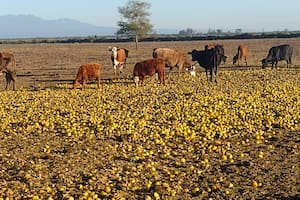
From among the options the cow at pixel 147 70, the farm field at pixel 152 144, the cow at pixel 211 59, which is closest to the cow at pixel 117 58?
the cow at pixel 211 59

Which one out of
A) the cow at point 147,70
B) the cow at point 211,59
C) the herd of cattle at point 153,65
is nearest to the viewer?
the herd of cattle at point 153,65

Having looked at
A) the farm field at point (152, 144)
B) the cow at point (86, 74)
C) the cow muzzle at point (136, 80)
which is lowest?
the farm field at point (152, 144)

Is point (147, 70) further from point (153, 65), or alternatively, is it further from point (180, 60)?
point (180, 60)

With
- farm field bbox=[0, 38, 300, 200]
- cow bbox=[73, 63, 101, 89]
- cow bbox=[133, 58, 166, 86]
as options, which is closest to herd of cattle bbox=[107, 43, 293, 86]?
cow bbox=[133, 58, 166, 86]

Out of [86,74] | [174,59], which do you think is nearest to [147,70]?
[86,74]

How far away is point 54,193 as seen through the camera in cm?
902

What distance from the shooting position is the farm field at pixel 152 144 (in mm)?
9289

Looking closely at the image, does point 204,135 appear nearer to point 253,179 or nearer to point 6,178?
point 253,179

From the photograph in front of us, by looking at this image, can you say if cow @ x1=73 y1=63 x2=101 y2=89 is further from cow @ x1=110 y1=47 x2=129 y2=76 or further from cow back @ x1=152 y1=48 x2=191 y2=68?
cow @ x1=110 y1=47 x2=129 y2=76

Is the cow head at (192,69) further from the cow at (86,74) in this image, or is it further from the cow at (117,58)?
the cow at (86,74)

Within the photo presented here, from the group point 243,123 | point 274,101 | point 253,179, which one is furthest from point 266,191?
point 274,101

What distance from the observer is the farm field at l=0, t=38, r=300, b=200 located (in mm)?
9289

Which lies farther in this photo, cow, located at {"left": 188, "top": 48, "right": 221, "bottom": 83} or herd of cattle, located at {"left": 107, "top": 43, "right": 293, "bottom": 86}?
cow, located at {"left": 188, "top": 48, "right": 221, "bottom": 83}

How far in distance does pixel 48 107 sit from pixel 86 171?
781cm
